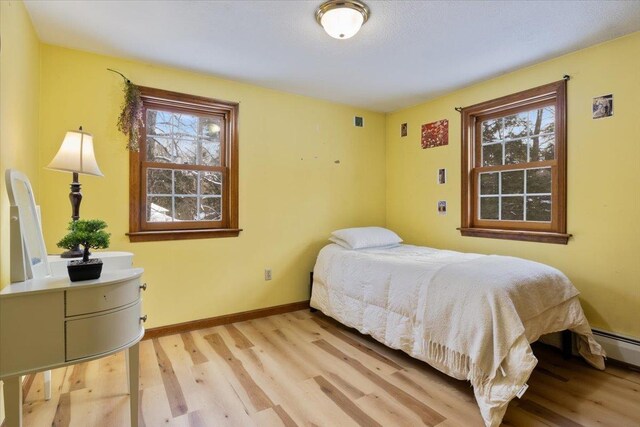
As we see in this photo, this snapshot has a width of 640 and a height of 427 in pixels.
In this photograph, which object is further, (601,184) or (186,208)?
(186,208)

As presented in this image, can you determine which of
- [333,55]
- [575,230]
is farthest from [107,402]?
[575,230]

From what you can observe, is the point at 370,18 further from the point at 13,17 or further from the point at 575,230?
the point at 575,230

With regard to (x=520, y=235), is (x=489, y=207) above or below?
above

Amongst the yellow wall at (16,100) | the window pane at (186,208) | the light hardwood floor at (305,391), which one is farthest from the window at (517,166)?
the yellow wall at (16,100)

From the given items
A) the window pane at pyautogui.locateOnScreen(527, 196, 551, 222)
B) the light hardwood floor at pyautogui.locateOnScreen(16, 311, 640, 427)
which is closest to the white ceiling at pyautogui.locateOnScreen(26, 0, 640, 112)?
the window pane at pyautogui.locateOnScreen(527, 196, 551, 222)

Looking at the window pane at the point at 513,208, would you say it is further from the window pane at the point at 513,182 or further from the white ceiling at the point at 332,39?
the white ceiling at the point at 332,39

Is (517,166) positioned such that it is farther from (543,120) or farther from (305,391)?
(305,391)

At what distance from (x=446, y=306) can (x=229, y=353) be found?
5.29ft

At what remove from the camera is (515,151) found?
2.93 m

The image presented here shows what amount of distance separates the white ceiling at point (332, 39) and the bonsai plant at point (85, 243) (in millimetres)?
1351

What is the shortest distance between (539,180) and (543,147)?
0.91 ft

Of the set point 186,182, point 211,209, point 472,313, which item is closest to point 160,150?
point 186,182

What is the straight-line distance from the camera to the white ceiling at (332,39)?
6.37 feet

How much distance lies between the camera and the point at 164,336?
9.09 feet
